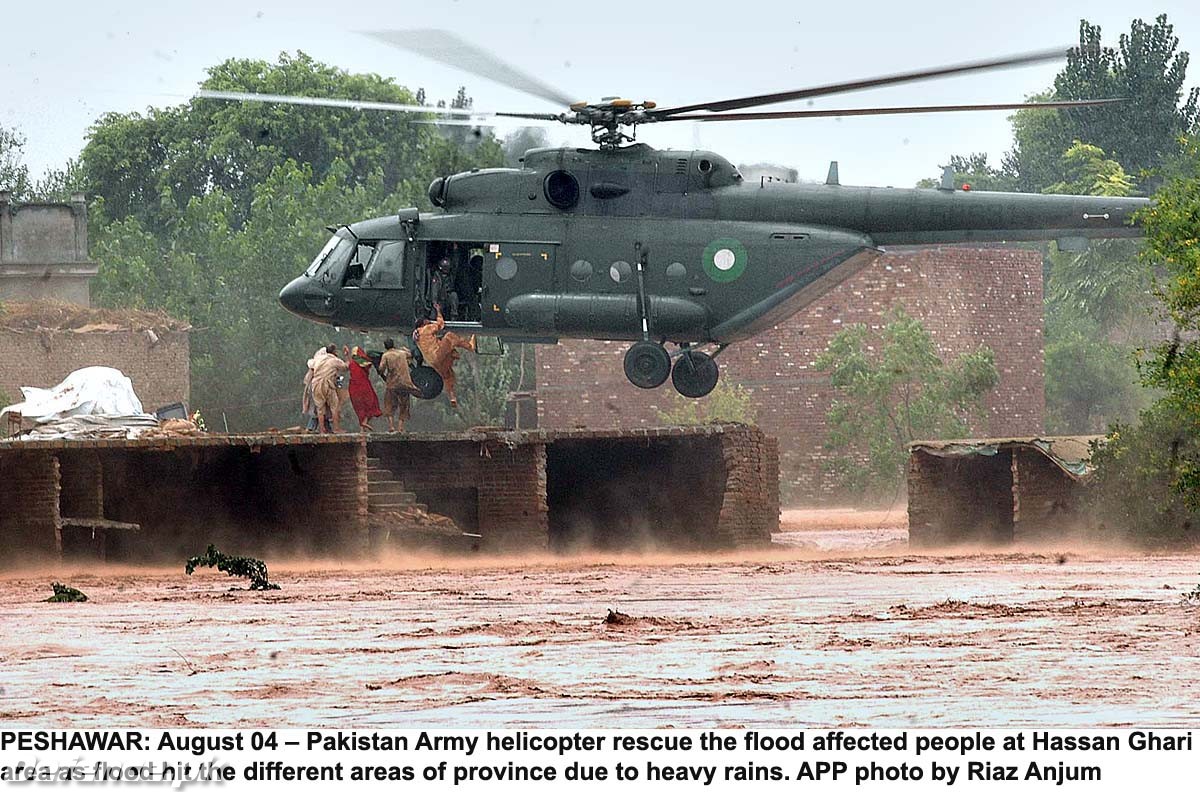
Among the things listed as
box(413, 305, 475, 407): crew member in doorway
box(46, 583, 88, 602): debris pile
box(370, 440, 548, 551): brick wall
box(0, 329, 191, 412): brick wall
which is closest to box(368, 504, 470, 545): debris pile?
box(370, 440, 548, 551): brick wall

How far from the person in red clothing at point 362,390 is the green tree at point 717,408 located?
21389 millimetres

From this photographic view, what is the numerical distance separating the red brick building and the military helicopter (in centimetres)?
2621

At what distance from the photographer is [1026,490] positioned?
1051 inches

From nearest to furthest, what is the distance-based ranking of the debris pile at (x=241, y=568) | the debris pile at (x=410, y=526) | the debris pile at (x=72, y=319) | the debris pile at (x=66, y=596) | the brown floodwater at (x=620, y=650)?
the brown floodwater at (x=620, y=650), the debris pile at (x=66, y=596), the debris pile at (x=241, y=568), the debris pile at (x=410, y=526), the debris pile at (x=72, y=319)

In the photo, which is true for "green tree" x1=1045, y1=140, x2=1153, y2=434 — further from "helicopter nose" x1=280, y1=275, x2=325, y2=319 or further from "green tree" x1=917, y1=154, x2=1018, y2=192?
"helicopter nose" x1=280, y1=275, x2=325, y2=319

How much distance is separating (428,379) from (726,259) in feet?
13.1

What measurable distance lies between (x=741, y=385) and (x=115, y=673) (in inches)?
1525

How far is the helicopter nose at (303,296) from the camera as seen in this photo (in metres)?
24.1

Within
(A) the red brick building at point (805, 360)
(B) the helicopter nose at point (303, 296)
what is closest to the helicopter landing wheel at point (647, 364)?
(B) the helicopter nose at point (303, 296)

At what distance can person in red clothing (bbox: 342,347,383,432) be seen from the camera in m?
26.4

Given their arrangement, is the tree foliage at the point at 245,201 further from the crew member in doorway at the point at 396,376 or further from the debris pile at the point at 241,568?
the debris pile at the point at 241,568

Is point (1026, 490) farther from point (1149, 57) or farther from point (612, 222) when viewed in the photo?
point (1149, 57)

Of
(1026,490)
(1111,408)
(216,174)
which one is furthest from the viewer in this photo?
(216,174)

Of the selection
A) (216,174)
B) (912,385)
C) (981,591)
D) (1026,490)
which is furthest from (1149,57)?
(981,591)
